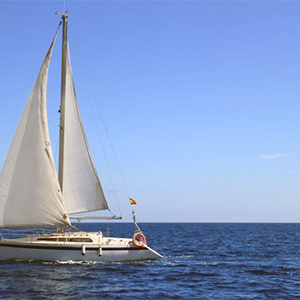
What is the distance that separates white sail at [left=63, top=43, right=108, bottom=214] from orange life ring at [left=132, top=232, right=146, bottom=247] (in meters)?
2.87

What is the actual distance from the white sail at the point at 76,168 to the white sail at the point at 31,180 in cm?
94

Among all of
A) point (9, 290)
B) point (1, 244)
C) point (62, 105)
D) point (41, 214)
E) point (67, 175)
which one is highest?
point (62, 105)

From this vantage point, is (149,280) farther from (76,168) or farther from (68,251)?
(76,168)

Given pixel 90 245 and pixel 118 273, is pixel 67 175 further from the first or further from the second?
pixel 118 273

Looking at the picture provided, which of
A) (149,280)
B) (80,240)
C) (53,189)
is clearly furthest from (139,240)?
(53,189)

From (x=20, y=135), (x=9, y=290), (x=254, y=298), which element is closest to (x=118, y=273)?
(x=9, y=290)

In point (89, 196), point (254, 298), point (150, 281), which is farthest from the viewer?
point (89, 196)

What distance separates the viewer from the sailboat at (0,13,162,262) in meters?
24.3

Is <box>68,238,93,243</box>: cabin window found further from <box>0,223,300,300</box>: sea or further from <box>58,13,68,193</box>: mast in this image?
<box>58,13,68,193</box>: mast

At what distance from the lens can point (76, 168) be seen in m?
26.0

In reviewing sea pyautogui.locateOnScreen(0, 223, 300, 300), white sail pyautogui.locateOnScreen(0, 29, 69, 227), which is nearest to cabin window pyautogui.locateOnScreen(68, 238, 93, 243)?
white sail pyautogui.locateOnScreen(0, 29, 69, 227)

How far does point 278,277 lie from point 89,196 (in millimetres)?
12462

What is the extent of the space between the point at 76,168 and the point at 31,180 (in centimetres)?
290

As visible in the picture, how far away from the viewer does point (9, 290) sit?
18516 mm
